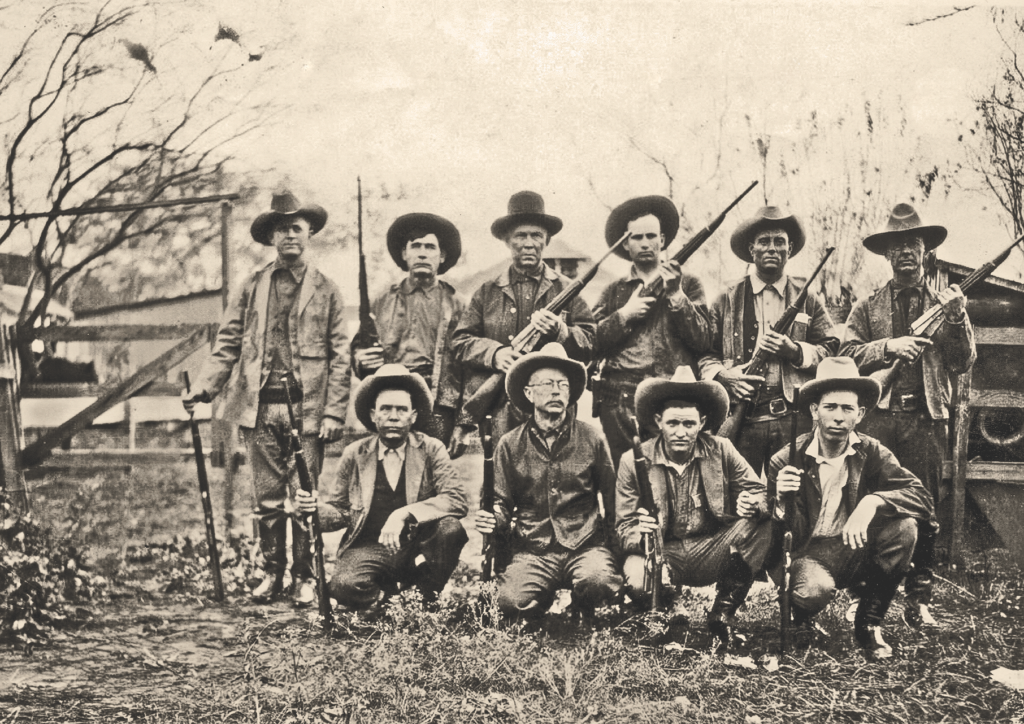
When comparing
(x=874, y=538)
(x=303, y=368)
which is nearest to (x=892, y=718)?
(x=874, y=538)

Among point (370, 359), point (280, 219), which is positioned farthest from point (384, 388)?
point (280, 219)

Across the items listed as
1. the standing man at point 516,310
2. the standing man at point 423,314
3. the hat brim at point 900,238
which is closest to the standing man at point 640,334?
the standing man at point 516,310

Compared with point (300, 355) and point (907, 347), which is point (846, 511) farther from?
point (300, 355)

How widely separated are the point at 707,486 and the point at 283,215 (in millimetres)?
2730

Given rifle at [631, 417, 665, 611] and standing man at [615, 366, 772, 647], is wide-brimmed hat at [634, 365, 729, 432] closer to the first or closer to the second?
standing man at [615, 366, 772, 647]

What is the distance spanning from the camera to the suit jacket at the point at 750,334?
16.4ft

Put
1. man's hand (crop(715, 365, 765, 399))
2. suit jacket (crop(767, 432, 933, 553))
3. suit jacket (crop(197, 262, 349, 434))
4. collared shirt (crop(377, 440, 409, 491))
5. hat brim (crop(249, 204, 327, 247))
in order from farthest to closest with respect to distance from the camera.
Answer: hat brim (crop(249, 204, 327, 247))
suit jacket (crop(197, 262, 349, 434))
man's hand (crop(715, 365, 765, 399))
collared shirt (crop(377, 440, 409, 491))
suit jacket (crop(767, 432, 933, 553))

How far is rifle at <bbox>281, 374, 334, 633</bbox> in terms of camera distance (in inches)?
189

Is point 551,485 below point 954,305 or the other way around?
below

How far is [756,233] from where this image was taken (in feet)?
17.0

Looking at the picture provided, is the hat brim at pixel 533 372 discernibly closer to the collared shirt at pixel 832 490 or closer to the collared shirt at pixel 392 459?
the collared shirt at pixel 392 459

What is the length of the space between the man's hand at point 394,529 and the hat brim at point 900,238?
2956 mm

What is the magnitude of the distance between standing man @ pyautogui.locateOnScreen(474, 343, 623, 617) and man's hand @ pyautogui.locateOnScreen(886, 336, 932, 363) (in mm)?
1680

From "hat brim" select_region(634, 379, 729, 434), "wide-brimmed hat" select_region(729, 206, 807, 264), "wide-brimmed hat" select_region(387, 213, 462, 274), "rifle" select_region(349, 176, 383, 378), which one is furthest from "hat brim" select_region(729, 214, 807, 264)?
"rifle" select_region(349, 176, 383, 378)
